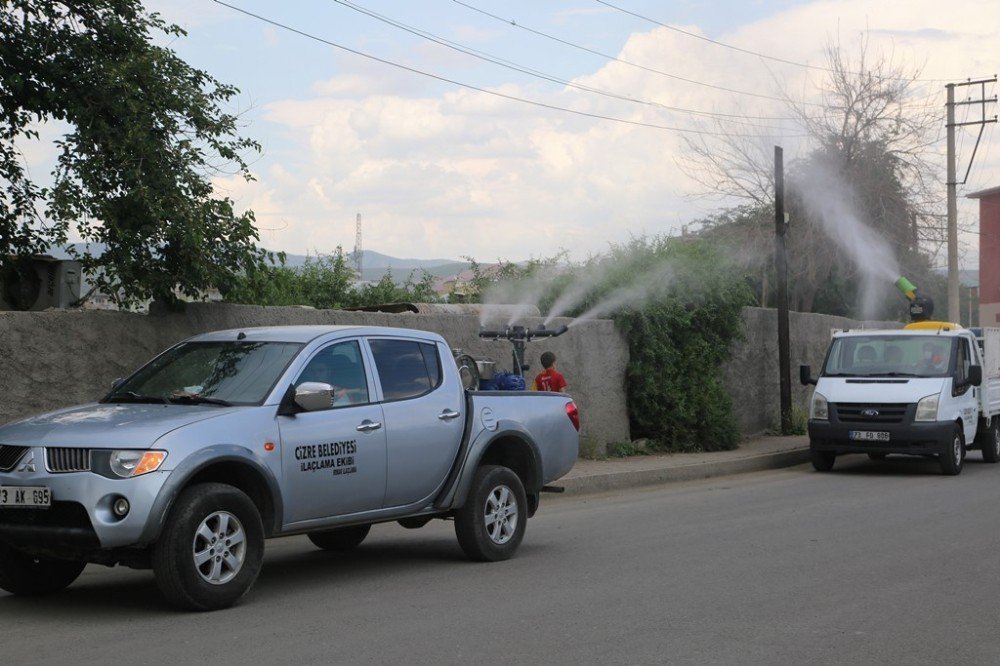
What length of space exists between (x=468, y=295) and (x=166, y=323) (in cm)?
1072

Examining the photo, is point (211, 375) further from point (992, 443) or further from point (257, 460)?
point (992, 443)

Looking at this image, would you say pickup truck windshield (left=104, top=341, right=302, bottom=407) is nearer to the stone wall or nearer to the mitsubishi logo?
the mitsubishi logo

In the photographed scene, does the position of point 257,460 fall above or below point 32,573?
above

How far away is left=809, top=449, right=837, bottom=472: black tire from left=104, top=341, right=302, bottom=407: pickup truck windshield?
11.5m

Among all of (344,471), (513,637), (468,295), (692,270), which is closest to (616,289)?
(692,270)

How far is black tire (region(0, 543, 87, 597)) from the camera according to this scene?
766 centimetres

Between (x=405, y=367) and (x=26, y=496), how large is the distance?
2.96 metres

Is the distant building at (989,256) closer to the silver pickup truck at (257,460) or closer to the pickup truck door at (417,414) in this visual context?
the silver pickup truck at (257,460)

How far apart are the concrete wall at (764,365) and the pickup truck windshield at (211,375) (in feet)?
45.6

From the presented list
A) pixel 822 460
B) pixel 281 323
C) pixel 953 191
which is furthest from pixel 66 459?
pixel 953 191

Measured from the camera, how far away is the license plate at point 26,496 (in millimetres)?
6918

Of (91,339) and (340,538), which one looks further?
(91,339)

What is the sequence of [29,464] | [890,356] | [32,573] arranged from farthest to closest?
[890,356] < [32,573] < [29,464]

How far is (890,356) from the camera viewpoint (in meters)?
18.3
